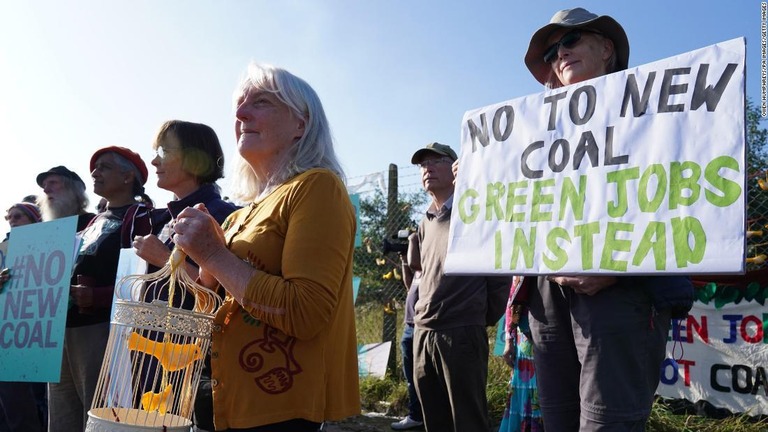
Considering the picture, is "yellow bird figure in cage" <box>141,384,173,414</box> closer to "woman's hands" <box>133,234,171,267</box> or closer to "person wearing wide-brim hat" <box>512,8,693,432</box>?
"woman's hands" <box>133,234,171,267</box>

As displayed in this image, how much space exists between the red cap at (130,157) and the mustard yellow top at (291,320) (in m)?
1.95

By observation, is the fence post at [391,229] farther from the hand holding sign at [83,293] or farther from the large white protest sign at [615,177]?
the large white protest sign at [615,177]

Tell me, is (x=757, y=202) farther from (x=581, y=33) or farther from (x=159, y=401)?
(x=159, y=401)

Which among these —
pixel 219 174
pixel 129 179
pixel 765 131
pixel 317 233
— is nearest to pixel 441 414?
pixel 219 174

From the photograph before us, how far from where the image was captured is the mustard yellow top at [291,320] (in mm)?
1563

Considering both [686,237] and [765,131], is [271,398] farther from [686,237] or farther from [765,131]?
[765,131]

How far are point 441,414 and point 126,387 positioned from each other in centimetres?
197

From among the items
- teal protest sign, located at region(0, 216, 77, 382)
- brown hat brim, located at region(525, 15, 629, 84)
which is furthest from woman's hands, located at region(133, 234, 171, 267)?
brown hat brim, located at region(525, 15, 629, 84)

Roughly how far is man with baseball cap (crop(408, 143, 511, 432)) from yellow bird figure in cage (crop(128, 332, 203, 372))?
2.04 meters

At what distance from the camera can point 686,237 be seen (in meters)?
1.49

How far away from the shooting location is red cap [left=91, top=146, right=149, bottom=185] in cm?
339

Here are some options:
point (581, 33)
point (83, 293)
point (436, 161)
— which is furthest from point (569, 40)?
point (83, 293)

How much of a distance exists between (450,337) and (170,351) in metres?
2.06

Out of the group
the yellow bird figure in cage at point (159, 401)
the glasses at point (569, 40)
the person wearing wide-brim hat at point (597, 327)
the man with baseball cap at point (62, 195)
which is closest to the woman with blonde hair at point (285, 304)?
the yellow bird figure in cage at point (159, 401)
